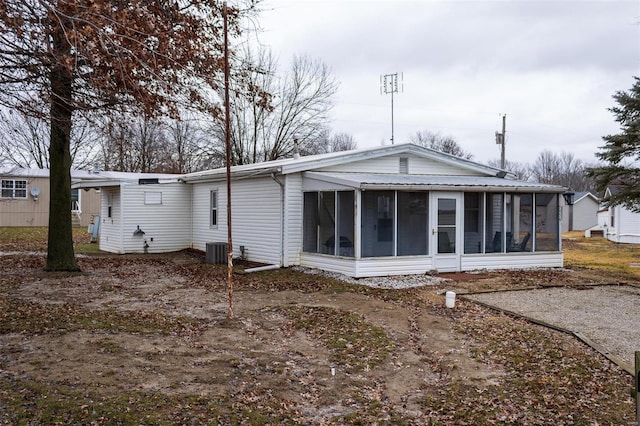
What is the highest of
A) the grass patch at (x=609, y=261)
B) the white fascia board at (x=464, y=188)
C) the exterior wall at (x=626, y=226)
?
the white fascia board at (x=464, y=188)

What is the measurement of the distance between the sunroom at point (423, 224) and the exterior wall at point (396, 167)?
41 cm

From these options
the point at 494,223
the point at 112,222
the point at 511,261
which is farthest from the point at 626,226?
the point at 112,222

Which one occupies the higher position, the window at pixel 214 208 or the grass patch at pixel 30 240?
the window at pixel 214 208

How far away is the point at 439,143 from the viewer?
6109 cm

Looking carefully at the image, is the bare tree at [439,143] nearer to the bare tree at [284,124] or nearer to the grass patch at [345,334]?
the bare tree at [284,124]

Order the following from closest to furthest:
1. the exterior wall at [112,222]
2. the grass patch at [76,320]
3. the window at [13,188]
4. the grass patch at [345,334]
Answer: the grass patch at [345,334] → the grass patch at [76,320] → the exterior wall at [112,222] → the window at [13,188]

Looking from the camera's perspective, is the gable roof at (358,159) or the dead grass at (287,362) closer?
the dead grass at (287,362)

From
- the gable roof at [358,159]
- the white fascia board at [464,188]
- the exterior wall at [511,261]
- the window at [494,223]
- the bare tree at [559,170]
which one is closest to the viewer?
the white fascia board at [464,188]

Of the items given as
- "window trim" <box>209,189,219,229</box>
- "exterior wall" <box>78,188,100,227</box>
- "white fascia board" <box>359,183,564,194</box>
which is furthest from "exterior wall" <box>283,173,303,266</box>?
"exterior wall" <box>78,188,100,227</box>

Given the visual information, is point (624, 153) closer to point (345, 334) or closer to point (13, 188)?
point (345, 334)

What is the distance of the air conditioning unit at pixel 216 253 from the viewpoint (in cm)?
1638

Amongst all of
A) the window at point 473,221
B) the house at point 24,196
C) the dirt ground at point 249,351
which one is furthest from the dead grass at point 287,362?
the house at point 24,196

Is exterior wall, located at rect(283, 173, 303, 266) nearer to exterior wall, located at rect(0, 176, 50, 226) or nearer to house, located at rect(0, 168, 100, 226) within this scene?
house, located at rect(0, 168, 100, 226)

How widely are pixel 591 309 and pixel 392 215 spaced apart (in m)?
4.80
